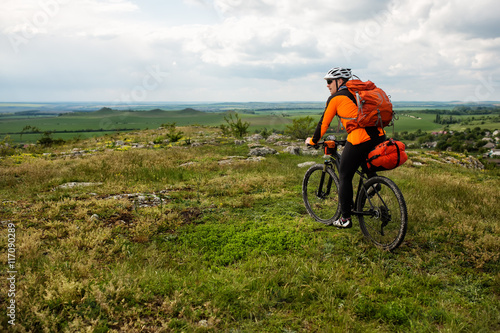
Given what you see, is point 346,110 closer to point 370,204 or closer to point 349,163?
point 349,163

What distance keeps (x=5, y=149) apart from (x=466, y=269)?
26.2m

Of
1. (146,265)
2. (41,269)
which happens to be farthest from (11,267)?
(146,265)

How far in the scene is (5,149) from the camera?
1978 cm

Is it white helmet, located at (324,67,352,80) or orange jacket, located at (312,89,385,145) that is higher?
white helmet, located at (324,67,352,80)

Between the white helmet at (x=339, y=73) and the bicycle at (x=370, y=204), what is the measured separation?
→ 1.24 meters

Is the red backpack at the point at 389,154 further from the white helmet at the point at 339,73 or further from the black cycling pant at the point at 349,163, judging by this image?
the white helmet at the point at 339,73

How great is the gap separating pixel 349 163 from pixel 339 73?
1749 mm

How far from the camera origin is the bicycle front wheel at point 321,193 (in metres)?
6.49

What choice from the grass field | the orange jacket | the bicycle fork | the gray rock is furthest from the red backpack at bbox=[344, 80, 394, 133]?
the gray rock

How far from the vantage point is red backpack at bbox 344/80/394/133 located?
4641mm

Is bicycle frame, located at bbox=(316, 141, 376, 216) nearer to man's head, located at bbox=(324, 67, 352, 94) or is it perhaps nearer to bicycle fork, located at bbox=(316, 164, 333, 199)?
bicycle fork, located at bbox=(316, 164, 333, 199)

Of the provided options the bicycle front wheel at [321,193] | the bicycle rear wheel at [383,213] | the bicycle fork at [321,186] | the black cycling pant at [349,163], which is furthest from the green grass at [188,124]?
the bicycle rear wheel at [383,213]

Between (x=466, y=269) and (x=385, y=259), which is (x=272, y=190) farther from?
(x=466, y=269)

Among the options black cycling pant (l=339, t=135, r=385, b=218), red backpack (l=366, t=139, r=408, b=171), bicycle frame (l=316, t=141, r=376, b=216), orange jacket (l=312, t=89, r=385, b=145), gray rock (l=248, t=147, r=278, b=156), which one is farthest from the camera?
gray rock (l=248, t=147, r=278, b=156)
